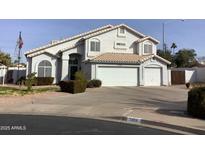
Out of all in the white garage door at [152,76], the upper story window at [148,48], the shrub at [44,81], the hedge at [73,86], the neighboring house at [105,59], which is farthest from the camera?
the upper story window at [148,48]

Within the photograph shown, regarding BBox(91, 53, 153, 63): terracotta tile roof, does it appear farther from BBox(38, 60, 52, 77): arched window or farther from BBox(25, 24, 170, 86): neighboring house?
BBox(38, 60, 52, 77): arched window

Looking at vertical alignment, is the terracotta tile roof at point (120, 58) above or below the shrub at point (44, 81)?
above

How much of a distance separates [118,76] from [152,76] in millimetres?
4267

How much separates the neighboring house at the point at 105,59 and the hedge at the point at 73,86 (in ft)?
21.3

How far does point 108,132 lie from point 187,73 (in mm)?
30237

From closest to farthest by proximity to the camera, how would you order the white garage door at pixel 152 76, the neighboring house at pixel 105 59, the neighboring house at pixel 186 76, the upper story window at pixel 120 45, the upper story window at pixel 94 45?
the neighboring house at pixel 105 59, the white garage door at pixel 152 76, the upper story window at pixel 94 45, the upper story window at pixel 120 45, the neighboring house at pixel 186 76

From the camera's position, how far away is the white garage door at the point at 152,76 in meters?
30.1

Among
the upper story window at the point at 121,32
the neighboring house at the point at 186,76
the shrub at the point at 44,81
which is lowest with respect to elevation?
the shrub at the point at 44,81

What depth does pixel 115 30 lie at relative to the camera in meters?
31.6

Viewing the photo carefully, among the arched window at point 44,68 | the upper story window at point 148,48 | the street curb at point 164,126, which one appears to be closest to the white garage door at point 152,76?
the upper story window at point 148,48

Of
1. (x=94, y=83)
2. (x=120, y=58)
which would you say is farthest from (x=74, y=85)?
(x=120, y=58)

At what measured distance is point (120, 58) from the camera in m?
29.6

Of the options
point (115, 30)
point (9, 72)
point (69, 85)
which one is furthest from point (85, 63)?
point (9, 72)

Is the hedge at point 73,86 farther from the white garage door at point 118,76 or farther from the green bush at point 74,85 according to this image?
the white garage door at point 118,76
